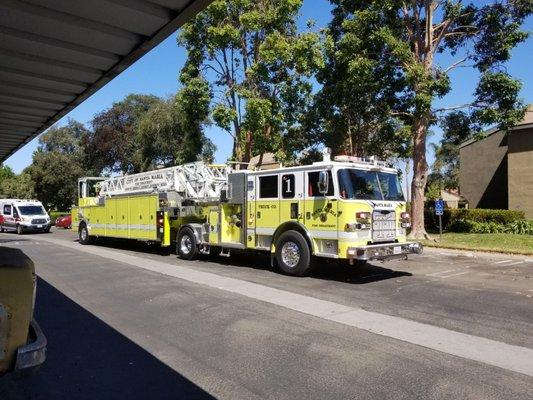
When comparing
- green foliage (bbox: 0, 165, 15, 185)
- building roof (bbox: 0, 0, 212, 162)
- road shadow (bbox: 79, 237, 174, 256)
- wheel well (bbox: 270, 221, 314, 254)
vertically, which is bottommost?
road shadow (bbox: 79, 237, 174, 256)

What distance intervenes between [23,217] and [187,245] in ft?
60.6

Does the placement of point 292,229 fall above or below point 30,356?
above

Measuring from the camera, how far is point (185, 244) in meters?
15.0

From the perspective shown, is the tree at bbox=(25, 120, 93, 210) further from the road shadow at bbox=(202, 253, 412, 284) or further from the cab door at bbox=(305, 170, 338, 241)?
the cab door at bbox=(305, 170, 338, 241)

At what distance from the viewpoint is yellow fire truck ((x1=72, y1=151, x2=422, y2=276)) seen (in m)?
10.7

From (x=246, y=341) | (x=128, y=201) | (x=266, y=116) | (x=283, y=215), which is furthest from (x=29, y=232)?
(x=246, y=341)

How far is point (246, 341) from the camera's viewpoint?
6203 mm

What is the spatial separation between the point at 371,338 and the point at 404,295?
3033 mm

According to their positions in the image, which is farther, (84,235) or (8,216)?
(8,216)

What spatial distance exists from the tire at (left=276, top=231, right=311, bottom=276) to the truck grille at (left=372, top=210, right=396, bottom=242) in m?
1.52

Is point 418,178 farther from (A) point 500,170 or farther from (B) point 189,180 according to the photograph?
(A) point 500,170

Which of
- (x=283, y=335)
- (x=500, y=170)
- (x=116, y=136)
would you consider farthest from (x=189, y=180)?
(x=116, y=136)

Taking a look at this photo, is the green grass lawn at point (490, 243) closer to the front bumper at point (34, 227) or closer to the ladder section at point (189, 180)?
the ladder section at point (189, 180)

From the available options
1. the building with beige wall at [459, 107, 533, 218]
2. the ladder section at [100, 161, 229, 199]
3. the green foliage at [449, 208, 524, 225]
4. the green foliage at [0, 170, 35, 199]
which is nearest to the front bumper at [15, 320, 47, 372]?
the ladder section at [100, 161, 229, 199]
